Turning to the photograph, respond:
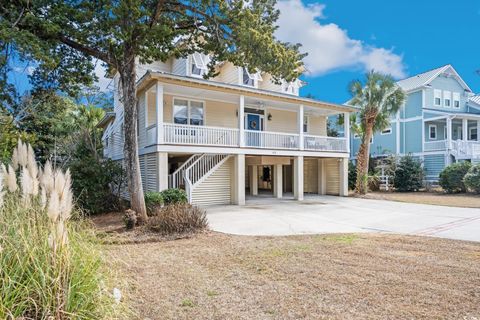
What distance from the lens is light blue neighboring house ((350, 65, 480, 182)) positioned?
1015 inches

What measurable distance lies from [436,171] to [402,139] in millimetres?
4151

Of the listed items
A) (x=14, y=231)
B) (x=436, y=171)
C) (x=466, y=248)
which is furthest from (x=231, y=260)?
(x=436, y=171)

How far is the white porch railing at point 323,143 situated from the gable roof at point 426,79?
1313 centimetres

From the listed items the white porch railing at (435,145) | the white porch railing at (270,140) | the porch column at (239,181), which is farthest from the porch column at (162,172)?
→ the white porch railing at (435,145)

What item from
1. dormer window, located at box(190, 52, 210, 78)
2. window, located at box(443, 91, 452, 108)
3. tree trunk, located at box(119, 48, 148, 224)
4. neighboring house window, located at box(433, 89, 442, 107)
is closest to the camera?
tree trunk, located at box(119, 48, 148, 224)

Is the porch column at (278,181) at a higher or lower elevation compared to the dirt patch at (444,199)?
higher

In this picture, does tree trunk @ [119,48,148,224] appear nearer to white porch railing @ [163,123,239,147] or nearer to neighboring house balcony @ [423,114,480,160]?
white porch railing @ [163,123,239,147]

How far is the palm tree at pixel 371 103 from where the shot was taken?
66.6 feet

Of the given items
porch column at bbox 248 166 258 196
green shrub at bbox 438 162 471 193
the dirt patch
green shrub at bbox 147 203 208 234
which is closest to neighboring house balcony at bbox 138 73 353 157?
porch column at bbox 248 166 258 196

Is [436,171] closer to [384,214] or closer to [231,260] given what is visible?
[384,214]

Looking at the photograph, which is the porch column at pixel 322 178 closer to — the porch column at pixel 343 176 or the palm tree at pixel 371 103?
the porch column at pixel 343 176

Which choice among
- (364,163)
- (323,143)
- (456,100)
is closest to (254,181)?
(323,143)

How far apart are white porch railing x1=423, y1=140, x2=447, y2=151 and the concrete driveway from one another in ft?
47.6

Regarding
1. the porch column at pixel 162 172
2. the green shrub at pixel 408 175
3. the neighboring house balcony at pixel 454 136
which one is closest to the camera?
the porch column at pixel 162 172
